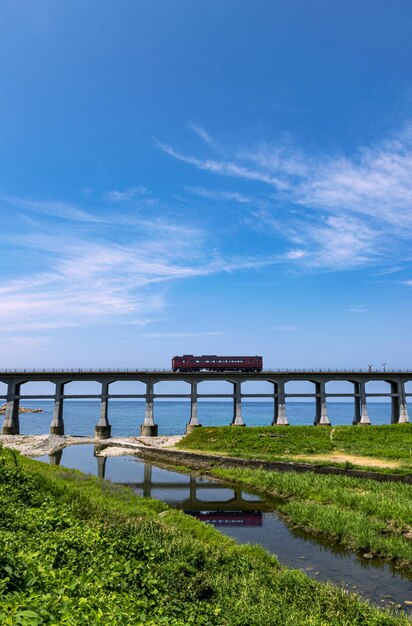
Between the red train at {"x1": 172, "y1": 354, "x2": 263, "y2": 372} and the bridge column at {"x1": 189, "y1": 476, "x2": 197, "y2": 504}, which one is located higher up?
the red train at {"x1": 172, "y1": 354, "x2": 263, "y2": 372}

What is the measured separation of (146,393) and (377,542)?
55.3 m

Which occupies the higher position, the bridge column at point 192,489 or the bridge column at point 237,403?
A: the bridge column at point 237,403

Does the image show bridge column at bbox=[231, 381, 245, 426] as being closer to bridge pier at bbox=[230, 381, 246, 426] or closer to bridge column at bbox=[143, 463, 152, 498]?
bridge pier at bbox=[230, 381, 246, 426]

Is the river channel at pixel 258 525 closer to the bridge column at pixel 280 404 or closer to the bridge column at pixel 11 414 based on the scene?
the bridge column at pixel 11 414

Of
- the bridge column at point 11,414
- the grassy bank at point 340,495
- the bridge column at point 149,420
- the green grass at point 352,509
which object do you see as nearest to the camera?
the green grass at point 352,509

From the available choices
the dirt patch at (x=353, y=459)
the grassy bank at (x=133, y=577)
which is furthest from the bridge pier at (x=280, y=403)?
the grassy bank at (x=133, y=577)

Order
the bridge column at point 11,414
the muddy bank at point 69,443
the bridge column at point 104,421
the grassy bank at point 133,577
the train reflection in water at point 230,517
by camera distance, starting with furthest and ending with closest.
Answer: the bridge column at point 11,414, the bridge column at point 104,421, the muddy bank at point 69,443, the train reflection in water at point 230,517, the grassy bank at point 133,577

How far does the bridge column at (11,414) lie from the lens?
67.9m

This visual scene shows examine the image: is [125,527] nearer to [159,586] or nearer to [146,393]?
[159,586]

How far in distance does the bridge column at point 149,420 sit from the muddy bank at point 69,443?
2.67 meters

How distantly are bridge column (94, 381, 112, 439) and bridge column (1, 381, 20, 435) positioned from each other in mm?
13244

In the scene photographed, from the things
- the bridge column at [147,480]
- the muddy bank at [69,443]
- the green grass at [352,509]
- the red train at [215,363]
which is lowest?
the muddy bank at [69,443]

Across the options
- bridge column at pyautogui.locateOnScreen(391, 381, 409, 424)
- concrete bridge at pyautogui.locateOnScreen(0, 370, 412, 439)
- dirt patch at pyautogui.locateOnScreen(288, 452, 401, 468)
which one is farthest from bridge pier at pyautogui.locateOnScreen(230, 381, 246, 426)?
dirt patch at pyautogui.locateOnScreen(288, 452, 401, 468)

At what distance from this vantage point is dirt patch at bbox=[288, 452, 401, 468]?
120ft
